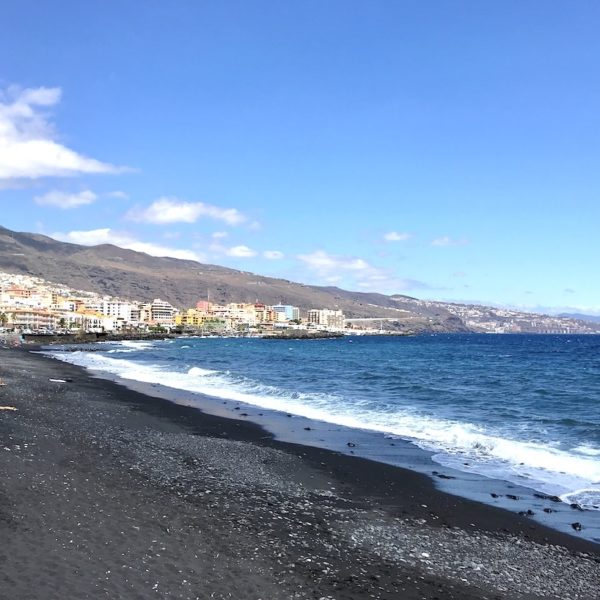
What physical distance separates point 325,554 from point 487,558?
2.42 m

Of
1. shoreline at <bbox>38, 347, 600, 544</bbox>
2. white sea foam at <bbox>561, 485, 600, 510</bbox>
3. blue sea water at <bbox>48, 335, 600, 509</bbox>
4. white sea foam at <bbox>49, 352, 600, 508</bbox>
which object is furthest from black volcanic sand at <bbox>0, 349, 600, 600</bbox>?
blue sea water at <bbox>48, 335, 600, 509</bbox>

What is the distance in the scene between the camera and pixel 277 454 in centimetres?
1538

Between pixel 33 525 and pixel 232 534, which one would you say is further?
pixel 232 534

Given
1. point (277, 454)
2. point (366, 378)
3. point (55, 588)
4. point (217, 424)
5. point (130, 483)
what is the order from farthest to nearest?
point (366, 378) < point (217, 424) < point (277, 454) < point (130, 483) < point (55, 588)

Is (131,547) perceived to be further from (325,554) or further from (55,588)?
(325,554)

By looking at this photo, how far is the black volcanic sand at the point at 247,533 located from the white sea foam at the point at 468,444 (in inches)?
111

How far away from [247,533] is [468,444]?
11519 millimetres

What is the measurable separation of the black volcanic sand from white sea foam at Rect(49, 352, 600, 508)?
283 centimetres

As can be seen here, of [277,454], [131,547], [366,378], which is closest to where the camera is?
[131,547]

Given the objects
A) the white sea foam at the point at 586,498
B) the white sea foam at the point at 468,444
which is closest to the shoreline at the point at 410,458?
the white sea foam at the point at 586,498

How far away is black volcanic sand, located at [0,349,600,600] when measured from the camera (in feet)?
22.3

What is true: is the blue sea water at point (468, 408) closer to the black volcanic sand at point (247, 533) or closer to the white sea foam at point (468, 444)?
the white sea foam at point (468, 444)

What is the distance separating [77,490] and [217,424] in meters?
10.7

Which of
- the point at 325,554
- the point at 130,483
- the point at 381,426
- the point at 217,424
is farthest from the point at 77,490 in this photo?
the point at 381,426
